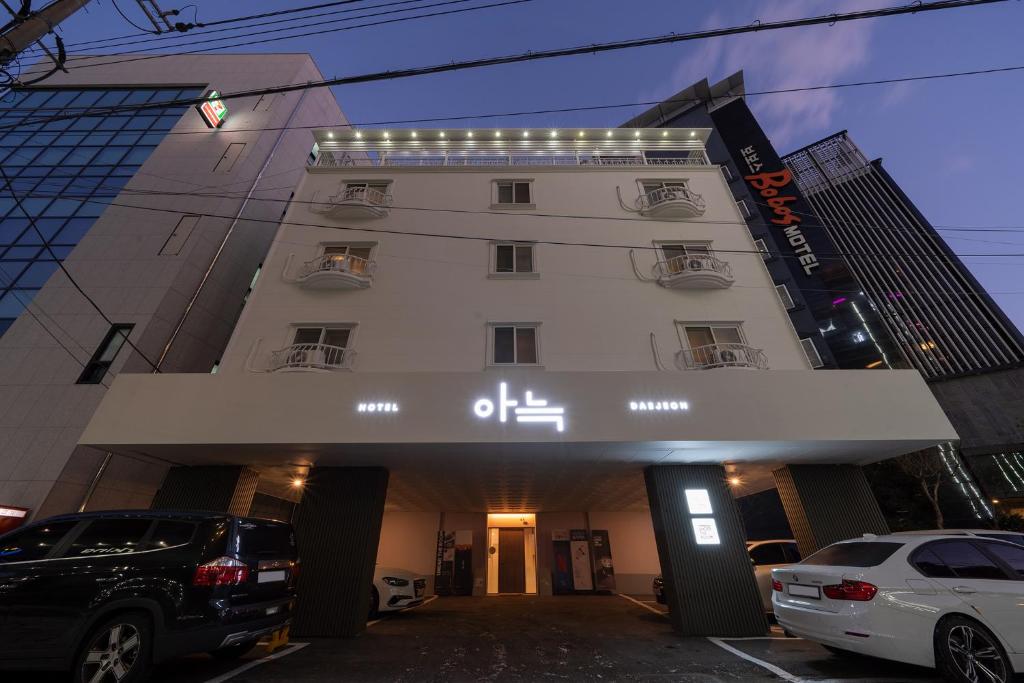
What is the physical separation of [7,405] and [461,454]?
1235 centimetres

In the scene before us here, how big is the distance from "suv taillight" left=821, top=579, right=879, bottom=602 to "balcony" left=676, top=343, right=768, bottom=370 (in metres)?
5.16

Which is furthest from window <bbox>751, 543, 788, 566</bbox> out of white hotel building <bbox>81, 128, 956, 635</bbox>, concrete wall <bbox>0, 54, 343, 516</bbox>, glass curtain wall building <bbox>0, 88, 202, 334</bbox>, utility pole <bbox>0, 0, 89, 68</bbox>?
glass curtain wall building <bbox>0, 88, 202, 334</bbox>

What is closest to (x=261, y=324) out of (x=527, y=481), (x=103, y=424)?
(x=103, y=424)

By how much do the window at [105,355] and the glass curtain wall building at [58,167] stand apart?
3455 mm

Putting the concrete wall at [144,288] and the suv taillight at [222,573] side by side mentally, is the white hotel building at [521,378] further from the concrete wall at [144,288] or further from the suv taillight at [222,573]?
the concrete wall at [144,288]

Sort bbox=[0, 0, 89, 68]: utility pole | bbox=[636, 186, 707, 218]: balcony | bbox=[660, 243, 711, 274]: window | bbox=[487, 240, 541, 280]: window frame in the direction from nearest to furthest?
bbox=[0, 0, 89, 68]: utility pole → bbox=[487, 240, 541, 280]: window frame → bbox=[660, 243, 711, 274]: window → bbox=[636, 186, 707, 218]: balcony

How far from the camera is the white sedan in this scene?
392 centimetres

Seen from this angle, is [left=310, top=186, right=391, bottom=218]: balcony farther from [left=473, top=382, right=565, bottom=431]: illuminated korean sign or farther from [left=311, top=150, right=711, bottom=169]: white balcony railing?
[left=473, top=382, right=565, bottom=431]: illuminated korean sign

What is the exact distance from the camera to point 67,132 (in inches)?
656

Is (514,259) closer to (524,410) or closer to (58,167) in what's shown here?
(524,410)

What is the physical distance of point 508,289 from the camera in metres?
10.4

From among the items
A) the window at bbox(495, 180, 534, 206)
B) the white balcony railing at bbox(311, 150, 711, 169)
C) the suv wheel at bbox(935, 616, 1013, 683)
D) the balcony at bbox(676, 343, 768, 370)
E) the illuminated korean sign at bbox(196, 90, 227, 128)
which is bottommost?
the suv wheel at bbox(935, 616, 1013, 683)

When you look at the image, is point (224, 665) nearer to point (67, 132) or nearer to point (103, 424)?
point (103, 424)

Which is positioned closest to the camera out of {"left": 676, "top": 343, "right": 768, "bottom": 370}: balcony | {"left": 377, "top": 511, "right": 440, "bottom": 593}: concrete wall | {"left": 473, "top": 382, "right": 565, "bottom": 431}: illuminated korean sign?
{"left": 473, "top": 382, "right": 565, "bottom": 431}: illuminated korean sign
